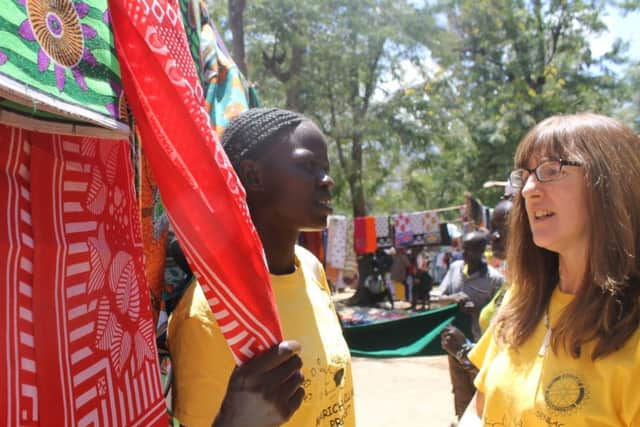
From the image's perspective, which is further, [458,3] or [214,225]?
[458,3]

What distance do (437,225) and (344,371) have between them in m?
11.2

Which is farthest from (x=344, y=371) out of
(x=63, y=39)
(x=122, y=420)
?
(x=63, y=39)

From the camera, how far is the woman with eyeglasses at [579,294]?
4.21 ft

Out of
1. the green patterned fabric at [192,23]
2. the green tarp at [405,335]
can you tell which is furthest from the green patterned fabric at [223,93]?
the green tarp at [405,335]

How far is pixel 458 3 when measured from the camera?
15719 millimetres

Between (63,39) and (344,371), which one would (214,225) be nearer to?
(63,39)

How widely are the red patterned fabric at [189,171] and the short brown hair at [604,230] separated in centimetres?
99

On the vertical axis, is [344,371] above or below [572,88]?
below

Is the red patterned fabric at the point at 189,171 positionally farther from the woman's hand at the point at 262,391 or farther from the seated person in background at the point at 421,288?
the seated person in background at the point at 421,288

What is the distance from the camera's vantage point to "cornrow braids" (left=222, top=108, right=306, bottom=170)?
137 centimetres

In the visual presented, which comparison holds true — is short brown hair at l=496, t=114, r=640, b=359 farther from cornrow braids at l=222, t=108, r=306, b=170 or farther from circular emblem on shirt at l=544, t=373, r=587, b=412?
cornrow braids at l=222, t=108, r=306, b=170

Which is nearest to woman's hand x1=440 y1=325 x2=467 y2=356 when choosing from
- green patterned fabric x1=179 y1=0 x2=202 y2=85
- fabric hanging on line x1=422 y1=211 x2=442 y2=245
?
green patterned fabric x1=179 y1=0 x2=202 y2=85

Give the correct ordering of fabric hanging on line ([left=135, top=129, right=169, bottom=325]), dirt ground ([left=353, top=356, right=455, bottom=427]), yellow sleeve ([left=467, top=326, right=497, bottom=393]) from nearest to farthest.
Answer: fabric hanging on line ([left=135, top=129, right=169, bottom=325]), yellow sleeve ([left=467, top=326, right=497, bottom=393]), dirt ground ([left=353, top=356, right=455, bottom=427])

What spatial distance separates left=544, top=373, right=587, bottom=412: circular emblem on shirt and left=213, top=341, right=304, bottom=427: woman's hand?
2.75 ft
